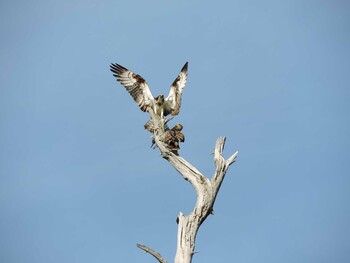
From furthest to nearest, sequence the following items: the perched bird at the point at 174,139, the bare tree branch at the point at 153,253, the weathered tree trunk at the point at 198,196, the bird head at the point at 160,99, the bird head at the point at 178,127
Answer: the bird head at the point at 160,99 < the bird head at the point at 178,127 < the perched bird at the point at 174,139 < the weathered tree trunk at the point at 198,196 < the bare tree branch at the point at 153,253

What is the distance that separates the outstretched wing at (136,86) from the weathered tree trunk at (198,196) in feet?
10.5

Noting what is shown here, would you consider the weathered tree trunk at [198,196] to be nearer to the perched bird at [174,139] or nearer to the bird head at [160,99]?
the perched bird at [174,139]

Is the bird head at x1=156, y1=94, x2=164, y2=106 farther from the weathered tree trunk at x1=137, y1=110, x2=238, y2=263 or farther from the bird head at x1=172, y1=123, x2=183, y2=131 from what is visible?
the weathered tree trunk at x1=137, y1=110, x2=238, y2=263

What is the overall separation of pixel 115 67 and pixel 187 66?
6.14 ft

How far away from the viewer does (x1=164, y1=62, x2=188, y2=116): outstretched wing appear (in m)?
14.1

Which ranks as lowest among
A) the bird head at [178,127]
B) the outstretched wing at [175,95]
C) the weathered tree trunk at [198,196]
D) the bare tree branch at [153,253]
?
the bare tree branch at [153,253]

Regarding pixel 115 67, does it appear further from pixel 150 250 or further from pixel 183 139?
pixel 150 250

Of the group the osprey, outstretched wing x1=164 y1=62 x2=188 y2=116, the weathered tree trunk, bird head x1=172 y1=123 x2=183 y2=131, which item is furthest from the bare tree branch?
outstretched wing x1=164 y1=62 x2=188 y2=116

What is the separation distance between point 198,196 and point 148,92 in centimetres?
460

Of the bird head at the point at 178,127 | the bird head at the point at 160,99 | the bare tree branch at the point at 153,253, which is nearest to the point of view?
the bare tree branch at the point at 153,253

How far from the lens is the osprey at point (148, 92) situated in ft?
46.0

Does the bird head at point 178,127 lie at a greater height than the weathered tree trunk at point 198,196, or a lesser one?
greater

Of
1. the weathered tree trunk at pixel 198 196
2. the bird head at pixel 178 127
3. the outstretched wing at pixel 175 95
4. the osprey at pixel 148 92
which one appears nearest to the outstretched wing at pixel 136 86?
the osprey at pixel 148 92

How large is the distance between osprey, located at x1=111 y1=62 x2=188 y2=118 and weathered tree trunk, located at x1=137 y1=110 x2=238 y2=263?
8.80ft
